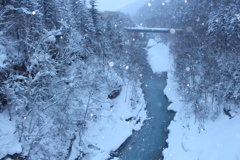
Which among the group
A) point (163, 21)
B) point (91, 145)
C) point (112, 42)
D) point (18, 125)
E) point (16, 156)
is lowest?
point (91, 145)

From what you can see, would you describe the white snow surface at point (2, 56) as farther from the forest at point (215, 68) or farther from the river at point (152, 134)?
the forest at point (215, 68)

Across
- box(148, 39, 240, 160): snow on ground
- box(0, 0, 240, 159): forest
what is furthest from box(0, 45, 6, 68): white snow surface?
box(148, 39, 240, 160): snow on ground

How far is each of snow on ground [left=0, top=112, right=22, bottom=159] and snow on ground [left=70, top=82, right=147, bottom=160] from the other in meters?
5.01

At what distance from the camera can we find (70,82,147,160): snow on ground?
17.8 metres

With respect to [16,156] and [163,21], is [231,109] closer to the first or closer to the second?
[16,156]

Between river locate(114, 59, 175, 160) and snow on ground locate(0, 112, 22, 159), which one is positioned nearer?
snow on ground locate(0, 112, 22, 159)

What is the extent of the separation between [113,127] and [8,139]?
10.9 m

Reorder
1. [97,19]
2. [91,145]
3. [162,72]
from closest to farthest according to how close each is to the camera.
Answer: [91,145] < [97,19] < [162,72]

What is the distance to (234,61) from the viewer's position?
1962cm

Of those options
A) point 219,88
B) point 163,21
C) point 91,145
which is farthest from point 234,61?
point 163,21

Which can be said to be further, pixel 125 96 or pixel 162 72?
pixel 162 72

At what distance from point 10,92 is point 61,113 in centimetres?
426

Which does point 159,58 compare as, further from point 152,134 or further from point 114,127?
point 114,127

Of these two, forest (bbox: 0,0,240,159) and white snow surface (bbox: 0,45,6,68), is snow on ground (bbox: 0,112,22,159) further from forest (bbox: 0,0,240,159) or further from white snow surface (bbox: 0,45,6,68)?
white snow surface (bbox: 0,45,6,68)
